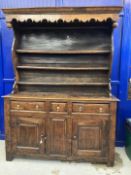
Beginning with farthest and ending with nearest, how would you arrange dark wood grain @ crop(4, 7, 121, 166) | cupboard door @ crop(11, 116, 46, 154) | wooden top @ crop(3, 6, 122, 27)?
cupboard door @ crop(11, 116, 46, 154)
dark wood grain @ crop(4, 7, 121, 166)
wooden top @ crop(3, 6, 122, 27)

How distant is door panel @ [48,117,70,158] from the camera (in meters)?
2.58

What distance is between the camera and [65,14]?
2.44 metres

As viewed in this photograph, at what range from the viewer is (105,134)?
2.56 m

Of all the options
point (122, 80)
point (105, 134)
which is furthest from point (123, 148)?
point (122, 80)

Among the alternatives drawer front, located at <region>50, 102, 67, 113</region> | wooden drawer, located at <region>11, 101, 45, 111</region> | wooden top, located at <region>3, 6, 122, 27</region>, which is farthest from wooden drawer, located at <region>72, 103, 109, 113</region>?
wooden top, located at <region>3, 6, 122, 27</region>

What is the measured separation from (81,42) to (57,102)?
942mm

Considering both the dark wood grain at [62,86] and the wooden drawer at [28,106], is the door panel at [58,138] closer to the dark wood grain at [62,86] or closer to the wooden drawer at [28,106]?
the dark wood grain at [62,86]

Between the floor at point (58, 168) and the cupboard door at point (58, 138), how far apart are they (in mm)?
148

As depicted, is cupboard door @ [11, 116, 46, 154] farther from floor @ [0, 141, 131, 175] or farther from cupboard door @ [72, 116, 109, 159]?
cupboard door @ [72, 116, 109, 159]

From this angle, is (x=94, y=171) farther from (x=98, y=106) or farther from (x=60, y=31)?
(x=60, y=31)

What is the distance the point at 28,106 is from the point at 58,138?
54 centimetres

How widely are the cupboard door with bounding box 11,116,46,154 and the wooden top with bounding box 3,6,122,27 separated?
1.22 metres

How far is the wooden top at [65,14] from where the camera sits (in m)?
2.38

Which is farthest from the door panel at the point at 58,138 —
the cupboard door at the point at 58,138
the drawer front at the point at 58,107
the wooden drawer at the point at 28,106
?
the wooden drawer at the point at 28,106
